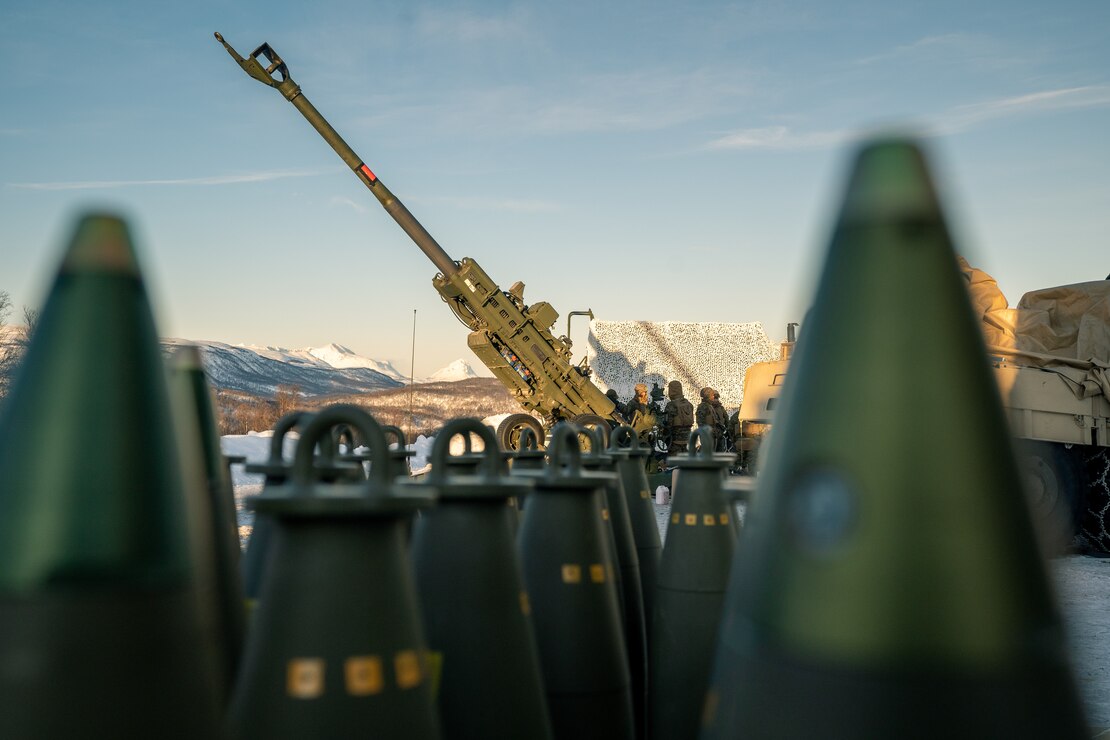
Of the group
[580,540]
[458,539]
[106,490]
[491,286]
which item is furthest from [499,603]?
[491,286]

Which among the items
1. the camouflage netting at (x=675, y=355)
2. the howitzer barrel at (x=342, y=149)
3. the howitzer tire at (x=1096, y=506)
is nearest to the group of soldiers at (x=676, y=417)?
the howitzer barrel at (x=342, y=149)

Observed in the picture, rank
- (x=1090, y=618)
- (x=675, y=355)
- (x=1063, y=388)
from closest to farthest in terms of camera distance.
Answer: (x=1090, y=618) < (x=1063, y=388) < (x=675, y=355)

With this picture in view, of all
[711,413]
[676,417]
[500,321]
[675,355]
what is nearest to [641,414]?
[676,417]

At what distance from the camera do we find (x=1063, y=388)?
7.59 m

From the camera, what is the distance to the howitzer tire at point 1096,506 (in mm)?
7793

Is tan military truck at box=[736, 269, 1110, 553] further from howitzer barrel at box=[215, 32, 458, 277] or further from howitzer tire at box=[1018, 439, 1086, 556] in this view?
howitzer barrel at box=[215, 32, 458, 277]

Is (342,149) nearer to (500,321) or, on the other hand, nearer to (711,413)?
(500,321)

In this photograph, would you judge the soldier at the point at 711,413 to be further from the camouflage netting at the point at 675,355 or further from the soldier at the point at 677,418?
the camouflage netting at the point at 675,355

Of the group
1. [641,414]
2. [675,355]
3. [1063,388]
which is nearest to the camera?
[1063,388]

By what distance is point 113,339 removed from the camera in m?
1.26

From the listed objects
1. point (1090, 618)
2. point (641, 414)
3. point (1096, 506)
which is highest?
point (641, 414)

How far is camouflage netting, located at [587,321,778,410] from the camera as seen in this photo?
27.6 metres

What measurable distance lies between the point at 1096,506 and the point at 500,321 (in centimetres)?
709

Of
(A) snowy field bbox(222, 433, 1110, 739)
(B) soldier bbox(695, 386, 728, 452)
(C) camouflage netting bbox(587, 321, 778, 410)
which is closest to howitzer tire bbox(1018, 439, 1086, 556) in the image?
(A) snowy field bbox(222, 433, 1110, 739)
